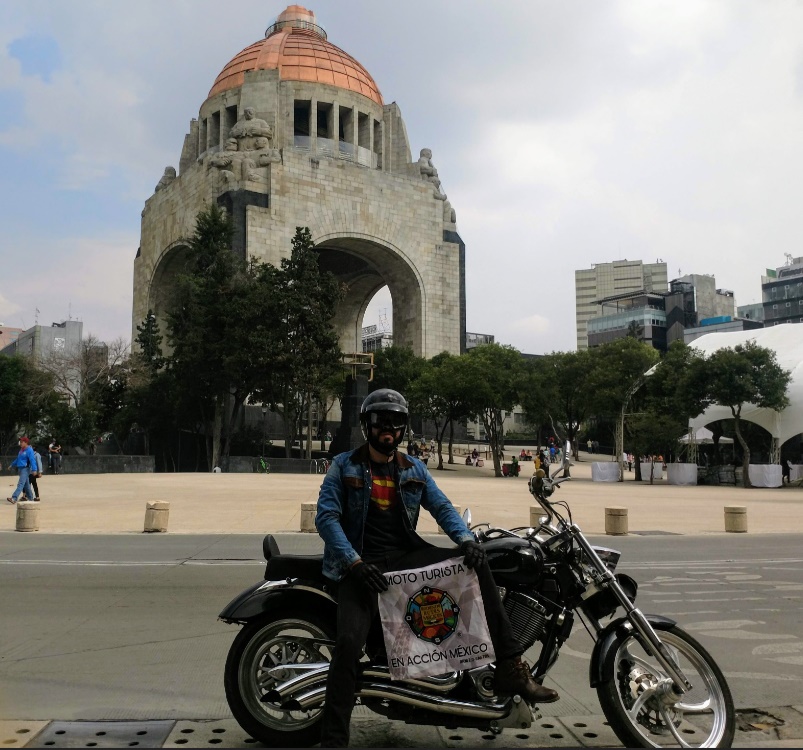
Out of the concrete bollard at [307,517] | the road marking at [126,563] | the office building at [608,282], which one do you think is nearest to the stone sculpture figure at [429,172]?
the concrete bollard at [307,517]

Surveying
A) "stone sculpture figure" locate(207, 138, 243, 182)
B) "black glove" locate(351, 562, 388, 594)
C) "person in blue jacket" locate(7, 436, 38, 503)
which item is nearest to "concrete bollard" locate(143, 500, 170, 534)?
"person in blue jacket" locate(7, 436, 38, 503)

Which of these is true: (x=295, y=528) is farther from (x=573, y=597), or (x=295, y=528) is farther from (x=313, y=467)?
(x=313, y=467)

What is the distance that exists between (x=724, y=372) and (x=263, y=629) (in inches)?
1253

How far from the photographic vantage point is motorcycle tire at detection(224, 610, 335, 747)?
358 centimetres

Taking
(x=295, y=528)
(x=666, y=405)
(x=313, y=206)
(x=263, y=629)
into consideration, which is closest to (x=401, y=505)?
(x=263, y=629)

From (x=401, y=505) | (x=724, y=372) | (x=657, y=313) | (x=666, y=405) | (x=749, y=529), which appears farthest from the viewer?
(x=657, y=313)

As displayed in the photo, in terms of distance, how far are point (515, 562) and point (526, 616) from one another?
27 cm

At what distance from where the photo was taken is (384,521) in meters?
3.68

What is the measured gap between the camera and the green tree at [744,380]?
31938 millimetres

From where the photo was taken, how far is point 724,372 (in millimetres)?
32062

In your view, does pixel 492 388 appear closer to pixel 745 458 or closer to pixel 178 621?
pixel 745 458

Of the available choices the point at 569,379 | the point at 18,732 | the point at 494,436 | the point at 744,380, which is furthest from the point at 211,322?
the point at 18,732

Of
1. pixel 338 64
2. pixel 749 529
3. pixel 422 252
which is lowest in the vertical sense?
pixel 749 529

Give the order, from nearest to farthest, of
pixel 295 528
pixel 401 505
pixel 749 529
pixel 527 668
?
pixel 527 668 < pixel 401 505 < pixel 295 528 < pixel 749 529
